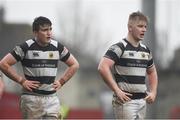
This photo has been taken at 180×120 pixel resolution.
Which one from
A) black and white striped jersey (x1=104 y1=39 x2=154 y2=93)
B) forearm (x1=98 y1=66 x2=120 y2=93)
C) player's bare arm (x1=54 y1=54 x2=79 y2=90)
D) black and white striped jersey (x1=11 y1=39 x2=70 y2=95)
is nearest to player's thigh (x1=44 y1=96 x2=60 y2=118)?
black and white striped jersey (x1=11 y1=39 x2=70 y2=95)

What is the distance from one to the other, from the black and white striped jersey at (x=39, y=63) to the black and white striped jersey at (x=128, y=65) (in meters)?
0.69

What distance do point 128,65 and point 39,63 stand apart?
1.08 metres

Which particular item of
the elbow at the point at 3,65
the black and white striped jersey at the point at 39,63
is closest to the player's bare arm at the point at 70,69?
the black and white striped jersey at the point at 39,63

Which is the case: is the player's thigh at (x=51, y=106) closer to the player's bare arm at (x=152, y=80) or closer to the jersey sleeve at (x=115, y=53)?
the jersey sleeve at (x=115, y=53)

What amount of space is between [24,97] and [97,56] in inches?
2353

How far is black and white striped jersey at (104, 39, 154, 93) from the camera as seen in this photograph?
30.2ft

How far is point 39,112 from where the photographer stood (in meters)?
9.30

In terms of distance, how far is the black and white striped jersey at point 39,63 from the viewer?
9.20 m

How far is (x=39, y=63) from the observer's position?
9.20 meters

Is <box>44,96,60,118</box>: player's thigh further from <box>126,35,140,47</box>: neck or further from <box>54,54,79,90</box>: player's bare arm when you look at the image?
<box>126,35,140,47</box>: neck

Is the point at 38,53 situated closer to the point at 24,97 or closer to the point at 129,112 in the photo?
the point at 24,97

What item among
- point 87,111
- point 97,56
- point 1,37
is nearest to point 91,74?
point 97,56

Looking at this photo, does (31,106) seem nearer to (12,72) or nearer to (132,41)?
(12,72)

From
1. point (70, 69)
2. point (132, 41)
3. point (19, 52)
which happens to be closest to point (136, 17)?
point (132, 41)
